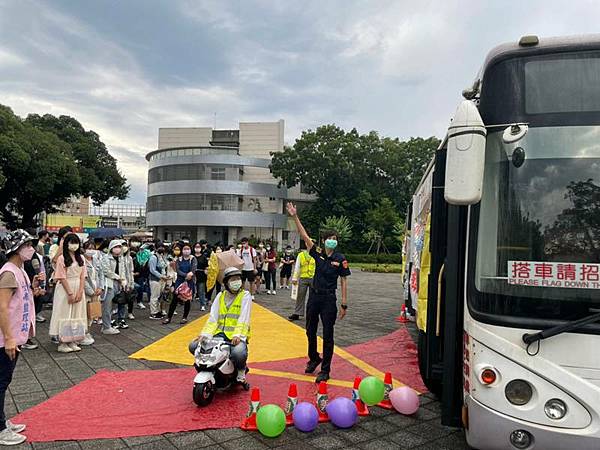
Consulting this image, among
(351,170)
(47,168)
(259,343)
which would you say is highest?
(351,170)

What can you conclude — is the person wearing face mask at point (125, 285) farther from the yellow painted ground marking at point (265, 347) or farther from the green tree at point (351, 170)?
the green tree at point (351, 170)

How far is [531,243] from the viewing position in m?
2.79

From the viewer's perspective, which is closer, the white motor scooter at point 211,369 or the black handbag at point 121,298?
the white motor scooter at point 211,369

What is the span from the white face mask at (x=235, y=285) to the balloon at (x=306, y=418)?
4.98 ft

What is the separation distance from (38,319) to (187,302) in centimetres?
288

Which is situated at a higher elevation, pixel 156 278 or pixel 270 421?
pixel 156 278

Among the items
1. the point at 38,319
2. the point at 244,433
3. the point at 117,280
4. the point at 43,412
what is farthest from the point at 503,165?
the point at 38,319

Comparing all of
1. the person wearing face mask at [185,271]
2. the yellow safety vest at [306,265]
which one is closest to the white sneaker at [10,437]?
the person wearing face mask at [185,271]

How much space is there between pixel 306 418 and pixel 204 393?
114 centimetres

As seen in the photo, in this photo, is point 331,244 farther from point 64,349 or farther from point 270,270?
point 270,270

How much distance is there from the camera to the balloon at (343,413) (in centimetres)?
403

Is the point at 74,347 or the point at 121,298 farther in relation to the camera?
the point at 121,298

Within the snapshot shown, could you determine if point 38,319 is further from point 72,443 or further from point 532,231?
point 532,231

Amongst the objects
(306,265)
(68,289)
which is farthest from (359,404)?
(306,265)
